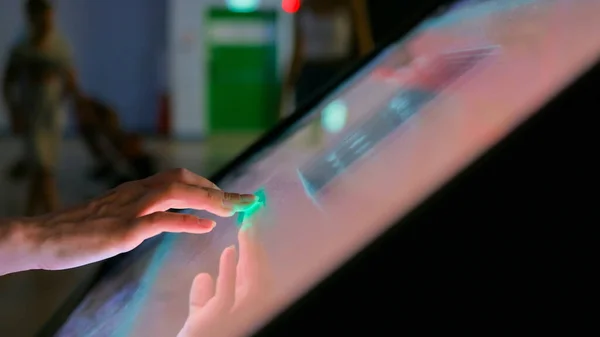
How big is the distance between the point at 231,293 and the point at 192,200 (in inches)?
5.4

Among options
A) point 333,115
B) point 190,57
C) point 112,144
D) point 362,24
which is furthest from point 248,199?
point 190,57

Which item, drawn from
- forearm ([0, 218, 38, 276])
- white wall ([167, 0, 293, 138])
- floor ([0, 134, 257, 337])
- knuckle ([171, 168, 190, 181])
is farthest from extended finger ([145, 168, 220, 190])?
white wall ([167, 0, 293, 138])

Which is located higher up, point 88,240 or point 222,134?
point 222,134

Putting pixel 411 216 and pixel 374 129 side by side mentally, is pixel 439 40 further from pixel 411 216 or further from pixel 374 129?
pixel 411 216

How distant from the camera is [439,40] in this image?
961 millimetres

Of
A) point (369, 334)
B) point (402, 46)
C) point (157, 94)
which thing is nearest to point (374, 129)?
point (402, 46)

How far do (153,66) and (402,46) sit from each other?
25.9 feet

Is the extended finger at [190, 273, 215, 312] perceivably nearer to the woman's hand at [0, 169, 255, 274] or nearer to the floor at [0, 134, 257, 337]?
the woman's hand at [0, 169, 255, 274]

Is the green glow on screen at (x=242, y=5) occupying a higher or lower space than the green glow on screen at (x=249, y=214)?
higher

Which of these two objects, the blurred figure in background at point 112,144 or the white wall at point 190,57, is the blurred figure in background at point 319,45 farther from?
the white wall at point 190,57

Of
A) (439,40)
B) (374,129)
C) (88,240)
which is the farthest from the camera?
(439,40)

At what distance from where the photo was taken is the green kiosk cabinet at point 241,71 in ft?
26.8

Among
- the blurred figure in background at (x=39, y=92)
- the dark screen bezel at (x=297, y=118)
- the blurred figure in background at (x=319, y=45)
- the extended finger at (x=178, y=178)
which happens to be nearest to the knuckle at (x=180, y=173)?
the extended finger at (x=178, y=178)

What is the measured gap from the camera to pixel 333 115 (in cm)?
102
